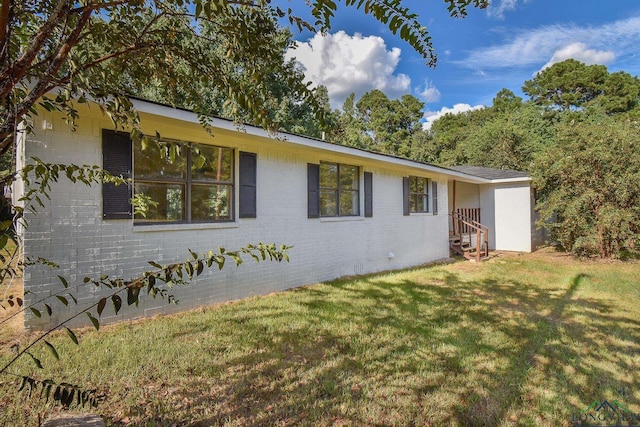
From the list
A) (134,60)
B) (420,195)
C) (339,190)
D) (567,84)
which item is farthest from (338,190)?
(567,84)

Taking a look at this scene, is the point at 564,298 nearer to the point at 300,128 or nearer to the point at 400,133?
the point at 300,128

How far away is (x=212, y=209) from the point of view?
5.57 metres

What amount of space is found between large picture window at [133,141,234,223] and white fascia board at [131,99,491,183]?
46 cm

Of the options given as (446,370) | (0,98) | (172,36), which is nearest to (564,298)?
(446,370)

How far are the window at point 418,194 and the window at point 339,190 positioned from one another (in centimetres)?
255

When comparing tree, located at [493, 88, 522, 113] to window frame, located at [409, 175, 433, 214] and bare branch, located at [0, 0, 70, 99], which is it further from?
bare branch, located at [0, 0, 70, 99]

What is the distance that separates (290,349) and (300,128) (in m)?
15.8

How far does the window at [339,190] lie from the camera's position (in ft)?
24.8

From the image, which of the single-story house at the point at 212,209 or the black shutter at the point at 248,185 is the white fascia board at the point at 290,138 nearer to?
the single-story house at the point at 212,209

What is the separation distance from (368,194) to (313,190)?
1821 mm

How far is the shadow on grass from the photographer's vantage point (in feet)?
8.29

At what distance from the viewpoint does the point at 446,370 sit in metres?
3.20

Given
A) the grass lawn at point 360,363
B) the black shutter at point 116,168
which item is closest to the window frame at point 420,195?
the grass lawn at point 360,363

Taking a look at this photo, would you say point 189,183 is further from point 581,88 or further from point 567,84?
point 581,88
